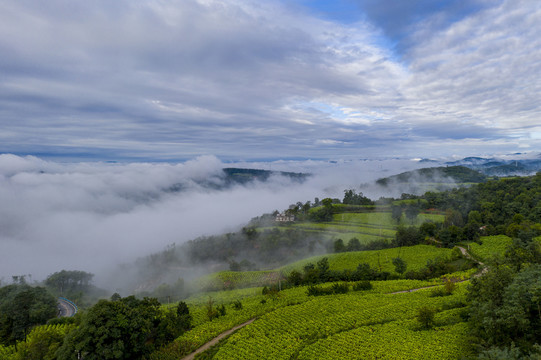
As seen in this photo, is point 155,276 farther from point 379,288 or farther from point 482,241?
point 482,241

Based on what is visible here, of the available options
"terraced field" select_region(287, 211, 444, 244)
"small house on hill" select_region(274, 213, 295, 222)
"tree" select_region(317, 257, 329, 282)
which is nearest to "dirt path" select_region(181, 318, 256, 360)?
"tree" select_region(317, 257, 329, 282)

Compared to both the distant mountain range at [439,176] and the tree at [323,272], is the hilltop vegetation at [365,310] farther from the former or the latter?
the distant mountain range at [439,176]

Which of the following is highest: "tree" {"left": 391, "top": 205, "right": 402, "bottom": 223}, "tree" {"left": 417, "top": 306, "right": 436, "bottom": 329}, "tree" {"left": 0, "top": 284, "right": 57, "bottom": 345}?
"tree" {"left": 391, "top": 205, "right": 402, "bottom": 223}

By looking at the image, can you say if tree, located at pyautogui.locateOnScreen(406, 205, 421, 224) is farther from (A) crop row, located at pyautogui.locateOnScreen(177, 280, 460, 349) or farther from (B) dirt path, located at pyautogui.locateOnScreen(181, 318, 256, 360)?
(B) dirt path, located at pyautogui.locateOnScreen(181, 318, 256, 360)

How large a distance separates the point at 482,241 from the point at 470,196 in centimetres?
4385

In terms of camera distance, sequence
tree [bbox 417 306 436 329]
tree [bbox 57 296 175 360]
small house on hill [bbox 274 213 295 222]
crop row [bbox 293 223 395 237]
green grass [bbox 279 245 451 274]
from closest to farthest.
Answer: tree [bbox 57 296 175 360] → tree [bbox 417 306 436 329] → green grass [bbox 279 245 451 274] → crop row [bbox 293 223 395 237] → small house on hill [bbox 274 213 295 222]

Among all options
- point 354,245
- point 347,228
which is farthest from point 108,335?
point 347,228

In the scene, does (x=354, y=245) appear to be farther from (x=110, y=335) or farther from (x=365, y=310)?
(x=110, y=335)

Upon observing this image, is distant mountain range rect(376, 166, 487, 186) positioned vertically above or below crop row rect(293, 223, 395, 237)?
above

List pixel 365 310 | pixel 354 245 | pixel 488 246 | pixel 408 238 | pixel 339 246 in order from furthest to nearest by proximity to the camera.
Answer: pixel 339 246 < pixel 354 245 < pixel 408 238 < pixel 488 246 < pixel 365 310

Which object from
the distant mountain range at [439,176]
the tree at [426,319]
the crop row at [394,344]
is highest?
the distant mountain range at [439,176]

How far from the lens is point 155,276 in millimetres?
93875

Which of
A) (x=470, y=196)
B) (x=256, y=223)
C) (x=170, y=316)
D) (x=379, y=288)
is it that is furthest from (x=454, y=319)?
(x=256, y=223)

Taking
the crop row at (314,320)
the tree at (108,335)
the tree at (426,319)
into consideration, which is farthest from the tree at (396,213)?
the tree at (108,335)
